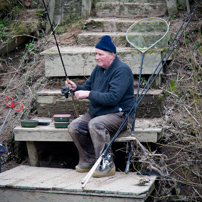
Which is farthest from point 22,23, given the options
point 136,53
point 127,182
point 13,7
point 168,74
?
point 127,182

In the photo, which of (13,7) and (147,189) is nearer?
(147,189)

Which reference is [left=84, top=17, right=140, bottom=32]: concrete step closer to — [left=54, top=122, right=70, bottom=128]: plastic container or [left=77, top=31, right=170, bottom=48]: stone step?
[left=77, top=31, right=170, bottom=48]: stone step

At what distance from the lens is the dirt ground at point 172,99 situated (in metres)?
4.21

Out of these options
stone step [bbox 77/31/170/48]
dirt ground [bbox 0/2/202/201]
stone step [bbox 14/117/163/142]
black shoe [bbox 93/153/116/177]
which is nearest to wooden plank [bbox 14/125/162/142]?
stone step [bbox 14/117/163/142]

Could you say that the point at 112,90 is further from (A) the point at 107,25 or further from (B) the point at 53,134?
(A) the point at 107,25

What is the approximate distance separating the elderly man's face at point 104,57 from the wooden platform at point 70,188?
1369 mm

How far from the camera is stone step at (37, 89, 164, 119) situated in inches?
199

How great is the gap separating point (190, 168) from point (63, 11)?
410 cm

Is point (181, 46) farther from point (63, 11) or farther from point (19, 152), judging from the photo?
point (19, 152)

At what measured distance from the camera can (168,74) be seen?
5.56 metres

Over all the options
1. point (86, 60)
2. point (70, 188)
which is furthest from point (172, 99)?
point (70, 188)

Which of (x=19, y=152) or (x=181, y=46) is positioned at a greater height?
(x=181, y=46)

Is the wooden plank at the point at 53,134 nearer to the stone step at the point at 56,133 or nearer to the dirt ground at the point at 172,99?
the stone step at the point at 56,133

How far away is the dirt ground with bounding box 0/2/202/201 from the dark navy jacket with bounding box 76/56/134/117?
0.72 m
